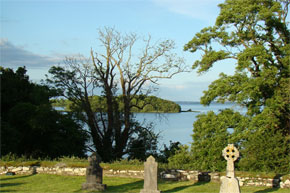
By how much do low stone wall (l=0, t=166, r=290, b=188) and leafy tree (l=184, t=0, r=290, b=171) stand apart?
455cm

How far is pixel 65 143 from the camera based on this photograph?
76.1 ft

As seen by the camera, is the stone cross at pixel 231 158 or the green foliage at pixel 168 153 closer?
the stone cross at pixel 231 158

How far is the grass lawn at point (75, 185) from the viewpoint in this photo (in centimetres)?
1211

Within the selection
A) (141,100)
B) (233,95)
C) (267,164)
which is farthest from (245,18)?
(141,100)

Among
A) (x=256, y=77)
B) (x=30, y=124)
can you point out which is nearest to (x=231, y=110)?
(x=256, y=77)

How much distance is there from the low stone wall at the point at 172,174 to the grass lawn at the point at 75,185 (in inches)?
12.1

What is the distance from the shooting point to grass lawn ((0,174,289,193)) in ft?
39.7

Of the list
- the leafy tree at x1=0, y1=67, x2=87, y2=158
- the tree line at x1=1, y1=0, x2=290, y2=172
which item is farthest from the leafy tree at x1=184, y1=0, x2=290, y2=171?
the leafy tree at x1=0, y1=67, x2=87, y2=158

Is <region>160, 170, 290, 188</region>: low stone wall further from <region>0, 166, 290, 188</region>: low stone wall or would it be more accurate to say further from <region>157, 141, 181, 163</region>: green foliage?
<region>157, 141, 181, 163</region>: green foliage

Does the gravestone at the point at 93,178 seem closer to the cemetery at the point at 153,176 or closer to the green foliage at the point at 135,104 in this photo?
the cemetery at the point at 153,176

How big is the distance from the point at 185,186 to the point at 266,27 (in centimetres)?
1362

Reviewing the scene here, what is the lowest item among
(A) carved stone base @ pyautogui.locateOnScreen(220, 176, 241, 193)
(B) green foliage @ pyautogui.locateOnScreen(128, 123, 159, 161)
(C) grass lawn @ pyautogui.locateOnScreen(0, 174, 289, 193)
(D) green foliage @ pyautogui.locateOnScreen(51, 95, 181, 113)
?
(C) grass lawn @ pyautogui.locateOnScreen(0, 174, 289, 193)

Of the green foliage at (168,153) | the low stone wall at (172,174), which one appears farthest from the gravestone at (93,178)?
the green foliage at (168,153)

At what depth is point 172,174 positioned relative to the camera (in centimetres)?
1382
